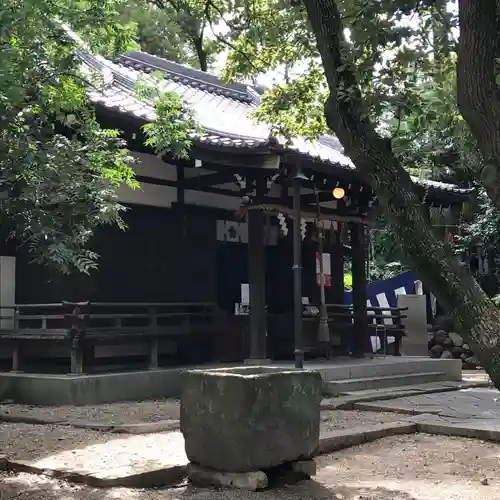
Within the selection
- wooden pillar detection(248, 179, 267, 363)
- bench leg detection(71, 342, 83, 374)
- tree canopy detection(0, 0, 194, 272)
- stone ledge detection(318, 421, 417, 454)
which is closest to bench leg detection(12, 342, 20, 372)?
bench leg detection(71, 342, 83, 374)

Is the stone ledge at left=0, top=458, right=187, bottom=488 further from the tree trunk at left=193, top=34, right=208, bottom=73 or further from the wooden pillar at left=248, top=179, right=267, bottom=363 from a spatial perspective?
the tree trunk at left=193, top=34, right=208, bottom=73

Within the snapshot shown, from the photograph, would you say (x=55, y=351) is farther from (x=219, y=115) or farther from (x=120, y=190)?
(x=219, y=115)

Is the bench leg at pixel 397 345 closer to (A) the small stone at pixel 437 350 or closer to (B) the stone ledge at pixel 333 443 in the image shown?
(A) the small stone at pixel 437 350

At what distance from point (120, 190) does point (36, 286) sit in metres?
2.03

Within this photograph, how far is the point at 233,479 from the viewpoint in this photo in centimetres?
527

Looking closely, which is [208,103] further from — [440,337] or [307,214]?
[440,337]

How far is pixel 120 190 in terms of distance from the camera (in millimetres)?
10773

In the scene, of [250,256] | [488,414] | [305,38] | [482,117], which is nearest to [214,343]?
[250,256]

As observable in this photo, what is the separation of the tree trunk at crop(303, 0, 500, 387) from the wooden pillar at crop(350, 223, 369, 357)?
9.31 m

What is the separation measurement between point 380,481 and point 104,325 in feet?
19.7

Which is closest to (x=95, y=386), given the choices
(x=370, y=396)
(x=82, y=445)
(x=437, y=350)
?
(x=82, y=445)

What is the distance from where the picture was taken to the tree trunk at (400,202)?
362 cm

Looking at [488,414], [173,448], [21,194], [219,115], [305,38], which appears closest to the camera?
[21,194]

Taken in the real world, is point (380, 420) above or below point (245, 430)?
below
